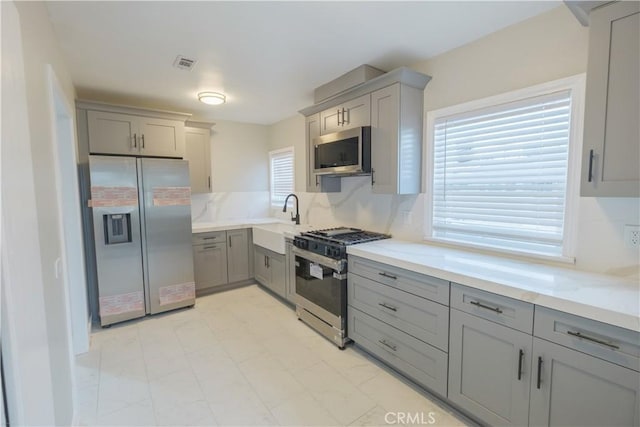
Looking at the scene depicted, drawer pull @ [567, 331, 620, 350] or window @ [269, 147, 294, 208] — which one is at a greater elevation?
window @ [269, 147, 294, 208]

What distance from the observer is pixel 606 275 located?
1.68 metres

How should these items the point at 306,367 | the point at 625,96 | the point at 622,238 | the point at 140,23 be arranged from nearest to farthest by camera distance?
the point at 625,96 < the point at 622,238 < the point at 140,23 < the point at 306,367

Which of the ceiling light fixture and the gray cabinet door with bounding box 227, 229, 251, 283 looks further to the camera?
the gray cabinet door with bounding box 227, 229, 251, 283

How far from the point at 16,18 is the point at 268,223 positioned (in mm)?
3375

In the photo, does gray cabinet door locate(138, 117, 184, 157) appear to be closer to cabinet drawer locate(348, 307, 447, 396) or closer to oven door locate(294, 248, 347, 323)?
oven door locate(294, 248, 347, 323)

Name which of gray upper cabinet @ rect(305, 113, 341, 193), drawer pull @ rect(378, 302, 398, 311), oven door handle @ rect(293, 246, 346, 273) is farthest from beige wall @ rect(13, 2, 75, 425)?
gray upper cabinet @ rect(305, 113, 341, 193)

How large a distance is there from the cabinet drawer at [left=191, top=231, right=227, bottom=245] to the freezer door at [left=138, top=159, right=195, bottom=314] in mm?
266

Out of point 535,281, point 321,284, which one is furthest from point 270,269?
point 535,281

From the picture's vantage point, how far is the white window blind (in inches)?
73.8

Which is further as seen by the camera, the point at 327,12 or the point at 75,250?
the point at 75,250

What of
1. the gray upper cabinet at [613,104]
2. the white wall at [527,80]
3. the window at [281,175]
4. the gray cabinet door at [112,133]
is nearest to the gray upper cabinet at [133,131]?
the gray cabinet door at [112,133]

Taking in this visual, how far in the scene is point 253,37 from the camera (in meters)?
2.13

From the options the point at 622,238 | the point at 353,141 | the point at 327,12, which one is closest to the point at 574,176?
the point at 622,238

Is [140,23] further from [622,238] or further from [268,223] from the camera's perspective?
[622,238]
